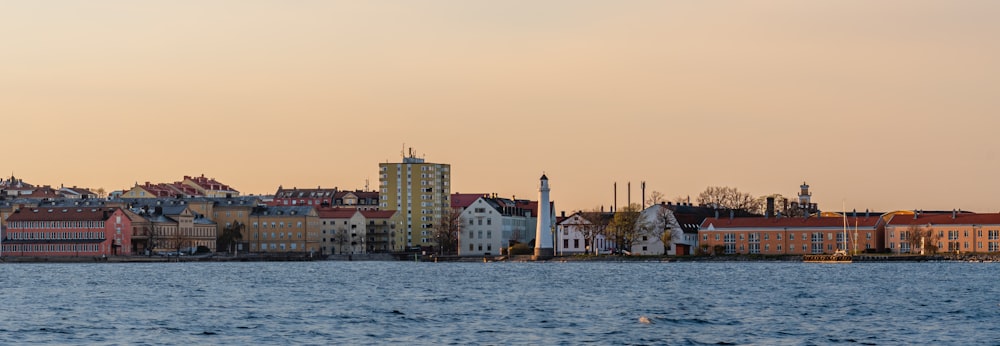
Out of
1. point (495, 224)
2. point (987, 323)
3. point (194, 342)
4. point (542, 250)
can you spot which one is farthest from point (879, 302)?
point (495, 224)

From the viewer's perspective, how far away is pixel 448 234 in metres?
156

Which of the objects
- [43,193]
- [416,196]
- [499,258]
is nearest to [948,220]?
[499,258]

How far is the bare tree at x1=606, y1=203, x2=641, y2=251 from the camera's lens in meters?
134

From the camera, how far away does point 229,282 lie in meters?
81.2

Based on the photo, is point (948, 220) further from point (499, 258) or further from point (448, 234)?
point (448, 234)

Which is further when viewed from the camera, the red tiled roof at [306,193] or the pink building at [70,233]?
the red tiled roof at [306,193]

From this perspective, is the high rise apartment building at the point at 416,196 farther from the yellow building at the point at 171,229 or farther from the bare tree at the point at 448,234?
the yellow building at the point at 171,229

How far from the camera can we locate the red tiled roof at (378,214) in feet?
547

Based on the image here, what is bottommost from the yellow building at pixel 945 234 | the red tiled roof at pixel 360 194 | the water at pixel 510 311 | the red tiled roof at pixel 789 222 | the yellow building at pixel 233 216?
the water at pixel 510 311

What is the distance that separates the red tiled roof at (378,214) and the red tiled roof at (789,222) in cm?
3980

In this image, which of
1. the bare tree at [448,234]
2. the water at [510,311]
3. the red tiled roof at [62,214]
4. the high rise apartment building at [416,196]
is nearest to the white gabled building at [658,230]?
the bare tree at [448,234]

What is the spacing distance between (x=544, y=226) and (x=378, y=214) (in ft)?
139

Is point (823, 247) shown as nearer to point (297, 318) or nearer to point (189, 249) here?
point (189, 249)

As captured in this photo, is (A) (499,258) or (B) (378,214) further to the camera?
(B) (378,214)
